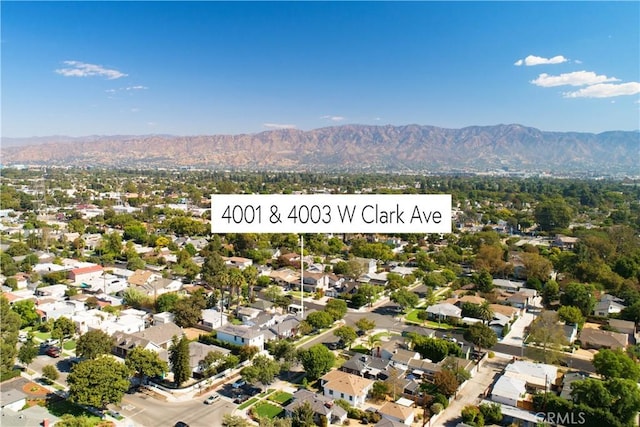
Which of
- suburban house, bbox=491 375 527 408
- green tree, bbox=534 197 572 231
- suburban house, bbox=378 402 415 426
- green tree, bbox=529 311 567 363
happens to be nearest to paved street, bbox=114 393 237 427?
suburban house, bbox=378 402 415 426

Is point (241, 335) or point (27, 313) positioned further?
point (27, 313)

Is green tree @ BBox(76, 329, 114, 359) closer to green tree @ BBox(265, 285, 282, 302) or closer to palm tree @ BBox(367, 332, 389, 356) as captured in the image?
green tree @ BBox(265, 285, 282, 302)

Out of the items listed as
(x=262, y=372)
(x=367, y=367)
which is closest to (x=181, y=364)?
(x=262, y=372)

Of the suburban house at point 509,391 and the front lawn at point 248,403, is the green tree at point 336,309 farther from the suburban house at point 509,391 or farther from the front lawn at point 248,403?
the suburban house at point 509,391

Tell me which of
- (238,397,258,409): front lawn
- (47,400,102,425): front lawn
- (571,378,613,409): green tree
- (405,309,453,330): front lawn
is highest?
(571,378,613,409): green tree

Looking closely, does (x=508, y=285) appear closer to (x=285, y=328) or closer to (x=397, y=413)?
(x=285, y=328)

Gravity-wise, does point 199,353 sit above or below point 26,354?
below
